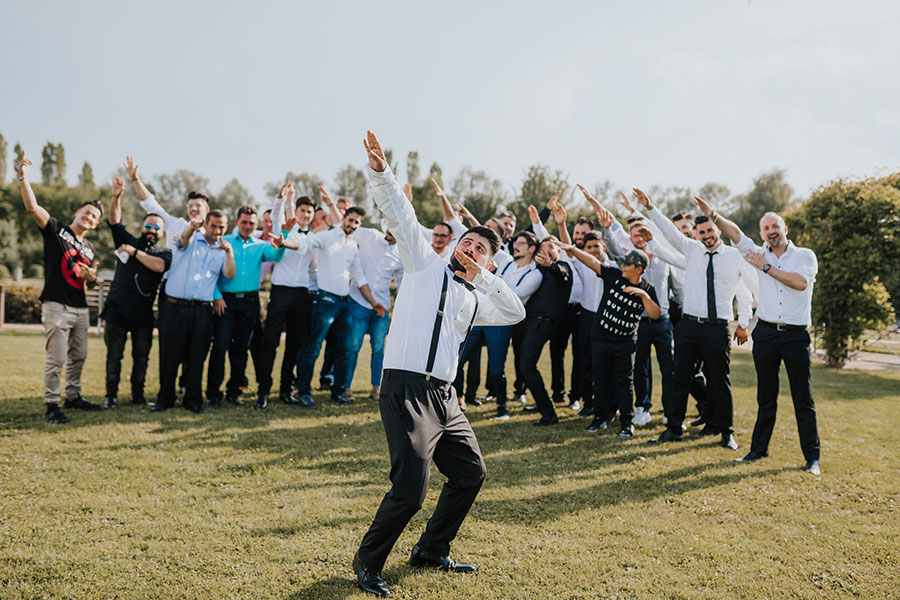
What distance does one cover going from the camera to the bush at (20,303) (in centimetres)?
1941

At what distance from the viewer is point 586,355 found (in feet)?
28.5

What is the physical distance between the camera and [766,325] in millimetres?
6512

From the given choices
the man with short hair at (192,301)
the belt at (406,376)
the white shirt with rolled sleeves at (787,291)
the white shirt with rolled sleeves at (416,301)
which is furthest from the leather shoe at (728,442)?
→ the man with short hair at (192,301)

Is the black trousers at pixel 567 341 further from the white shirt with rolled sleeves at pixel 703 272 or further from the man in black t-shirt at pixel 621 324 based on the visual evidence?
the white shirt with rolled sleeves at pixel 703 272

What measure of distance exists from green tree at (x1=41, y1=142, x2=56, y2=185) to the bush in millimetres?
56654

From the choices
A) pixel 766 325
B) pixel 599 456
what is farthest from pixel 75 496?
pixel 766 325

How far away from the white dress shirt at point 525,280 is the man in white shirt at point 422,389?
152 inches

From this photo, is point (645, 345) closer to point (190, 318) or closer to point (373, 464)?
point (373, 464)

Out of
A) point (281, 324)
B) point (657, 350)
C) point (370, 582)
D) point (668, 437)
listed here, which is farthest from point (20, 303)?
point (370, 582)

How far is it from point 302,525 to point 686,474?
3.81 metres

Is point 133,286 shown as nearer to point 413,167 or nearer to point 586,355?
point 586,355

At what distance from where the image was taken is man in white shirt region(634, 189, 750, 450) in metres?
6.82

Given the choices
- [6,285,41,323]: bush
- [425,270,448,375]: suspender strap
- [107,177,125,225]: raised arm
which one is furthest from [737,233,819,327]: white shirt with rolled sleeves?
[6,285,41,323]: bush

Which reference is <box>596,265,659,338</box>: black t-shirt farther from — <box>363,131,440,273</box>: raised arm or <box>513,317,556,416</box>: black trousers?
<box>363,131,440,273</box>: raised arm
